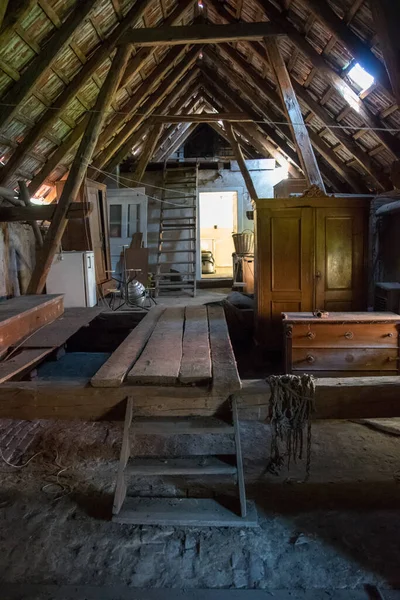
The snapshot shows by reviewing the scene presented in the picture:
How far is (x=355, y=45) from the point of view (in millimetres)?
4105

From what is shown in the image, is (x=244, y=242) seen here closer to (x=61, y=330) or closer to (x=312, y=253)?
(x=312, y=253)

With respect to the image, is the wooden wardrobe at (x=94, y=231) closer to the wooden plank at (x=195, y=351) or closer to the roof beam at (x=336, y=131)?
the wooden plank at (x=195, y=351)

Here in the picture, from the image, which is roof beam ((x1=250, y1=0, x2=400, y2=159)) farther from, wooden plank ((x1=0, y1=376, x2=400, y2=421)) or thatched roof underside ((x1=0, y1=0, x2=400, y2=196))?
wooden plank ((x1=0, y1=376, x2=400, y2=421))

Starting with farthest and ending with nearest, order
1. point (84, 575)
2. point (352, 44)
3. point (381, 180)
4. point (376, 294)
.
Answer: point (381, 180) < point (376, 294) < point (352, 44) < point (84, 575)

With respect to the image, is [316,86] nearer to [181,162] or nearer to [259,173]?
[259,173]

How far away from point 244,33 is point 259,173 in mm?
4620

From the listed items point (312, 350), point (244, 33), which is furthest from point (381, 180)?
point (312, 350)

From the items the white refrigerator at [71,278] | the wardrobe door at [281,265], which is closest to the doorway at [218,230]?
the white refrigerator at [71,278]

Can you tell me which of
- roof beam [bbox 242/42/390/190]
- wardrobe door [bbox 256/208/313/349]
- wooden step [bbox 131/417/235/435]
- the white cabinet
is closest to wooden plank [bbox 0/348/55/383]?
wooden step [bbox 131/417/235/435]

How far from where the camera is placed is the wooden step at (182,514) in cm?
227

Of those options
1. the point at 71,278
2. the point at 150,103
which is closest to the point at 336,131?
the point at 150,103

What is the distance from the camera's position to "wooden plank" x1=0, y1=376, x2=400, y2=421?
7.43ft

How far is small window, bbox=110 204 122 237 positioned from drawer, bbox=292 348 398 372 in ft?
19.0

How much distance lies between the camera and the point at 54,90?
5.33m
